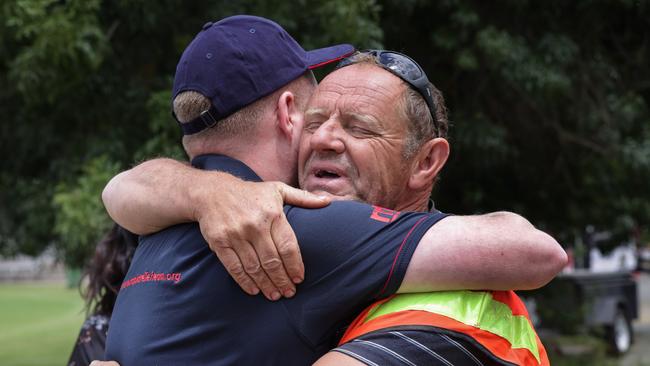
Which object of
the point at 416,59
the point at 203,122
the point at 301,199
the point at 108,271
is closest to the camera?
the point at 301,199

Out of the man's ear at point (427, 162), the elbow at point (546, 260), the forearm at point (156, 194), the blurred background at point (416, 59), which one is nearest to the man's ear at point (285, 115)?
the forearm at point (156, 194)

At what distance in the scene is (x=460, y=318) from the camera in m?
1.77

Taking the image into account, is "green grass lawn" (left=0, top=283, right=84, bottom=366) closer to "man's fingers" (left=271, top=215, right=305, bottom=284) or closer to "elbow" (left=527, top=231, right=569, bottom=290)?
A: "man's fingers" (left=271, top=215, right=305, bottom=284)

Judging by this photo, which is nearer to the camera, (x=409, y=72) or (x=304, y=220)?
(x=304, y=220)

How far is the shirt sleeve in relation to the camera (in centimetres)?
178

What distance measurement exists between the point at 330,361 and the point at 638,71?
21.5 feet

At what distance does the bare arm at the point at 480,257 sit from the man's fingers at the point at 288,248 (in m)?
0.22

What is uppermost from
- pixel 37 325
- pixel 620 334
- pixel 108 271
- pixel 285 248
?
pixel 285 248

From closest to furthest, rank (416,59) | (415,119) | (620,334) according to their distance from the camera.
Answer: (415,119)
(416,59)
(620,334)

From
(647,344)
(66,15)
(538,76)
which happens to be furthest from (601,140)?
(647,344)

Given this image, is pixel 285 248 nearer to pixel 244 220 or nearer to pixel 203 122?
pixel 244 220

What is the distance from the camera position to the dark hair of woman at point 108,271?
3670 millimetres

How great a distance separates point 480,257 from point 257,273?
1.51 ft

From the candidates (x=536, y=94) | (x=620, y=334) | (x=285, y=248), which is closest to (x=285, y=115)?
(x=285, y=248)
